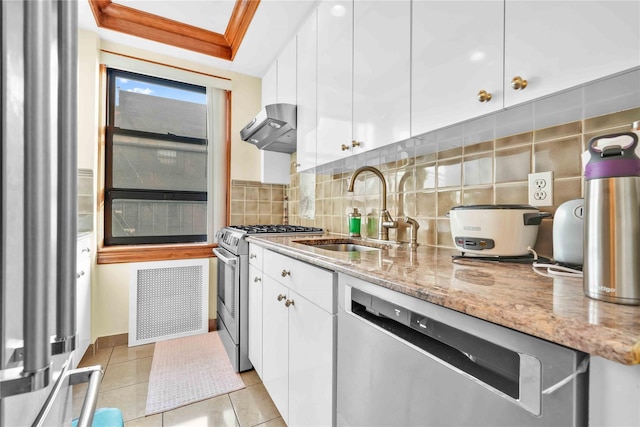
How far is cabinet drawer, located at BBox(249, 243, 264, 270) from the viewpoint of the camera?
5.73ft

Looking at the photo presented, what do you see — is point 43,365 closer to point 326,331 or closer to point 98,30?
point 326,331

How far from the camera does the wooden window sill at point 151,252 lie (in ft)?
7.82

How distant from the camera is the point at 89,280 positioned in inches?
85.7

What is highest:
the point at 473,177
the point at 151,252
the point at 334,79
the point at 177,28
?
the point at 177,28

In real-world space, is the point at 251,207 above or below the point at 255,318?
above

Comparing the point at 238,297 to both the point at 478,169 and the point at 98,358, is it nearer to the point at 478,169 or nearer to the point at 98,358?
the point at 98,358

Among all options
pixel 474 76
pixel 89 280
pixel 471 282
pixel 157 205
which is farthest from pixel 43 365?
pixel 157 205

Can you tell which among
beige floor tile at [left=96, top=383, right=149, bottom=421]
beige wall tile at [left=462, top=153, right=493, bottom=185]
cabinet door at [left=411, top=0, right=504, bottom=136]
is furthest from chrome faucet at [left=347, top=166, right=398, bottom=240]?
beige floor tile at [left=96, top=383, right=149, bottom=421]

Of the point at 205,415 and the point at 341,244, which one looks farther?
the point at 341,244

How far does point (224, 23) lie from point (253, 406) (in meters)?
2.81

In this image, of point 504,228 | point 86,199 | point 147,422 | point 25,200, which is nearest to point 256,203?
point 86,199

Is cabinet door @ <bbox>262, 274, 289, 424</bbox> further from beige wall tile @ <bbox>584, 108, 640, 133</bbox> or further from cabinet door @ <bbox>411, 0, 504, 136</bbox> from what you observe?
beige wall tile @ <bbox>584, 108, 640, 133</bbox>

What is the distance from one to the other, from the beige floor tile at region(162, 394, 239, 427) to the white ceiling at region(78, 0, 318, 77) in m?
2.48

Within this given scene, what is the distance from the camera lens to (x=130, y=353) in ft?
7.59
